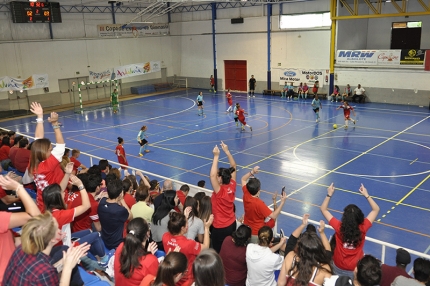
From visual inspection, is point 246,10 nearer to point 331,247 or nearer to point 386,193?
point 386,193

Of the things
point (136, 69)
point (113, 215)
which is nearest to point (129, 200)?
point (113, 215)

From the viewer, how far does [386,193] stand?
1374 cm

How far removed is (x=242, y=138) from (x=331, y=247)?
1555 cm

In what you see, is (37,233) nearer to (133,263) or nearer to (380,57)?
(133,263)

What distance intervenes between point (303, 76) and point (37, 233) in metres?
33.6

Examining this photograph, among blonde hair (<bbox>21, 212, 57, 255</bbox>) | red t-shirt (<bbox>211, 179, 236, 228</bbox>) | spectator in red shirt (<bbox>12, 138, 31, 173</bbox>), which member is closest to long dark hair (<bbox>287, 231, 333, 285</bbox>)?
red t-shirt (<bbox>211, 179, 236, 228</bbox>)

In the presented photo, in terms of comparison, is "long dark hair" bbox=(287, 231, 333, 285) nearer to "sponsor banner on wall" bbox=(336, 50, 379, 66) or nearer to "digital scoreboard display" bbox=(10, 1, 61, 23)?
"sponsor banner on wall" bbox=(336, 50, 379, 66)

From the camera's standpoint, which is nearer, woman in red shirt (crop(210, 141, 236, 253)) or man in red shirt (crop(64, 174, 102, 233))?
woman in red shirt (crop(210, 141, 236, 253))

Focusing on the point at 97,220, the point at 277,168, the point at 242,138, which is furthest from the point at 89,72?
the point at 97,220

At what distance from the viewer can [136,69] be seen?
39.3 meters

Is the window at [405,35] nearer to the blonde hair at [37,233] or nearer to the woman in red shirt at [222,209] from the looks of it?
the woman in red shirt at [222,209]

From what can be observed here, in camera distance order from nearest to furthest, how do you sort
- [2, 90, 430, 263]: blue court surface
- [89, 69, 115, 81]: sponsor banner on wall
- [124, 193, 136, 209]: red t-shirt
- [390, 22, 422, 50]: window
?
[124, 193, 136, 209]: red t-shirt → [2, 90, 430, 263]: blue court surface → [390, 22, 422, 50]: window → [89, 69, 115, 81]: sponsor banner on wall

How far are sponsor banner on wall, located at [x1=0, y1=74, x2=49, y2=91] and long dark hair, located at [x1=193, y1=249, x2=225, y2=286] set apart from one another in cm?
3111

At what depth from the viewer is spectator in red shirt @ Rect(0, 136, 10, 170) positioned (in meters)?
13.0
